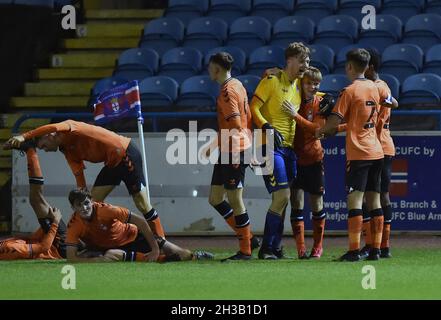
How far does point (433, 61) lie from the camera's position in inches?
715

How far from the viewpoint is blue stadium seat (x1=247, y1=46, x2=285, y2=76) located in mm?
18469

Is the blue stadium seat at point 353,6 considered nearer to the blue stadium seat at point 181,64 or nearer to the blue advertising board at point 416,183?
the blue stadium seat at point 181,64

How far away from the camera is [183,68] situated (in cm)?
1892

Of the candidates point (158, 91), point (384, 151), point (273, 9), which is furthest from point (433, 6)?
point (384, 151)

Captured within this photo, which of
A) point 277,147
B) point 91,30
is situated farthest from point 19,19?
point 277,147

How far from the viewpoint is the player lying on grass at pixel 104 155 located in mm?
13047

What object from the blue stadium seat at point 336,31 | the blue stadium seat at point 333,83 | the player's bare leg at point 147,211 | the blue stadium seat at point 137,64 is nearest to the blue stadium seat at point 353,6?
the blue stadium seat at point 336,31

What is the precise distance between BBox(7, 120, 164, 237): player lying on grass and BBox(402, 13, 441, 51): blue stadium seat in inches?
277

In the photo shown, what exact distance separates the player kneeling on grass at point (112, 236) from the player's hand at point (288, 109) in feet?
5.80

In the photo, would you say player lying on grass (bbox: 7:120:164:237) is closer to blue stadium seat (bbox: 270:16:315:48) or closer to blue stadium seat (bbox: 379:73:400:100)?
blue stadium seat (bbox: 379:73:400:100)

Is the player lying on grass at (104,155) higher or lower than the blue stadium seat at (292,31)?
lower

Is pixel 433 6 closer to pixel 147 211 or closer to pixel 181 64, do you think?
pixel 181 64

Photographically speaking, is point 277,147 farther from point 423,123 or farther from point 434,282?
point 423,123

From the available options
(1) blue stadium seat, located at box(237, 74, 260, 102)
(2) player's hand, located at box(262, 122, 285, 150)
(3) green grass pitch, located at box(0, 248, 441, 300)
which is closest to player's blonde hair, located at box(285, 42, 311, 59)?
(2) player's hand, located at box(262, 122, 285, 150)
